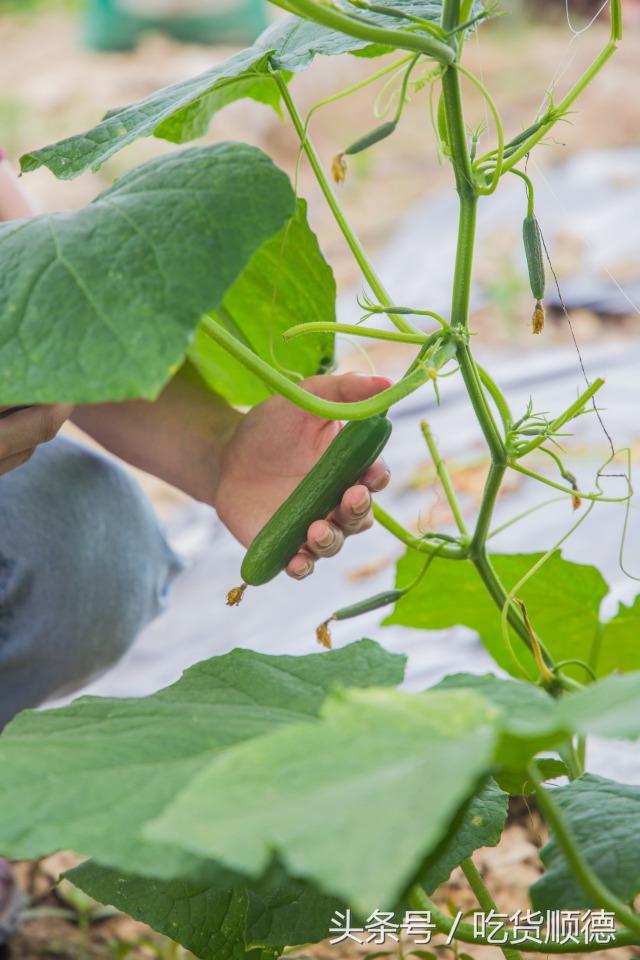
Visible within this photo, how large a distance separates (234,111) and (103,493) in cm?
422

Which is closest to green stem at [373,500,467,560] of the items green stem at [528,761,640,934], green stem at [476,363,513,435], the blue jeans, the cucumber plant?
the cucumber plant

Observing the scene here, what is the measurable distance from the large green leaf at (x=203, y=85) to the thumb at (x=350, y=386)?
0.25 metres

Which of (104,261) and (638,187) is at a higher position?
(104,261)

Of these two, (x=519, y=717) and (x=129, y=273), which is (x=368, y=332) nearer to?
(x=129, y=273)

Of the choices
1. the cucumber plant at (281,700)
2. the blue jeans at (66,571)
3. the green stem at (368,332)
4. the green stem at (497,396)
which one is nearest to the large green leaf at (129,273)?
the cucumber plant at (281,700)

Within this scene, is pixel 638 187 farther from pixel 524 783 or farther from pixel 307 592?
pixel 524 783

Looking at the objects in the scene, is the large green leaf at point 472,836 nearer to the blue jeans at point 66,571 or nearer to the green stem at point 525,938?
the green stem at point 525,938

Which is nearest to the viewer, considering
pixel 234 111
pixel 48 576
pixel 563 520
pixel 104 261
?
pixel 104 261

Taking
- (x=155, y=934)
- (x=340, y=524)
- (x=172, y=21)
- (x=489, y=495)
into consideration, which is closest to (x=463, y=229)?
(x=489, y=495)

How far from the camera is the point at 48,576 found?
1328 millimetres

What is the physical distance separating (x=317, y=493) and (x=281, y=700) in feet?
0.74

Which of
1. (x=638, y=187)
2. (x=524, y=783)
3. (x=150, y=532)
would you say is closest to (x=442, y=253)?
(x=638, y=187)

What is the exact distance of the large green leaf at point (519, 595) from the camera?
108 centimetres

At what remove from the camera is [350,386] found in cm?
103
